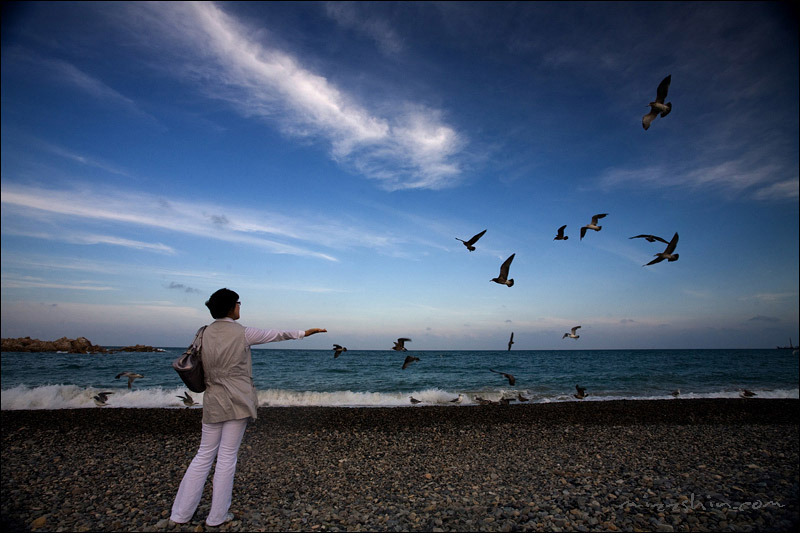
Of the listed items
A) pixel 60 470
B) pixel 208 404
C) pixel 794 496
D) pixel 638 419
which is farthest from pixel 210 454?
pixel 638 419

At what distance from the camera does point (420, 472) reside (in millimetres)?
7527

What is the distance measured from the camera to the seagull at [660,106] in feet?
23.0

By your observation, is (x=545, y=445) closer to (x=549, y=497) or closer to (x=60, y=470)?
(x=549, y=497)

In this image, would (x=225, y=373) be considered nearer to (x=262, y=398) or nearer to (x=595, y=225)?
(x=595, y=225)

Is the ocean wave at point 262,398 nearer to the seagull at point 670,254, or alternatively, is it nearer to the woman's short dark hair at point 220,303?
the seagull at point 670,254

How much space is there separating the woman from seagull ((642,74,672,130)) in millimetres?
6761

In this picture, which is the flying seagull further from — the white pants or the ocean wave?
the white pants

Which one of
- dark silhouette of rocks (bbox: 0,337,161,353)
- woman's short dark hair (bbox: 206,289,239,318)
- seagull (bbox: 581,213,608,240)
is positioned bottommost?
dark silhouette of rocks (bbox: 0,337,161,353)

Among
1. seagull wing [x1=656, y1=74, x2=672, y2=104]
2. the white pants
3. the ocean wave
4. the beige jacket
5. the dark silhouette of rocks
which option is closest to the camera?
the beige jacket

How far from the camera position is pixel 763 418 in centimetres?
1341

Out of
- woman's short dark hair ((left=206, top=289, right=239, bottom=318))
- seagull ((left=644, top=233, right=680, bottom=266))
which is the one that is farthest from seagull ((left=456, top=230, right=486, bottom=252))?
woman's short dark hair ((left=206, top=289, right=239, bottom=318))

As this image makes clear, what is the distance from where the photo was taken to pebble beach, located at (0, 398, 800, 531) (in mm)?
5477

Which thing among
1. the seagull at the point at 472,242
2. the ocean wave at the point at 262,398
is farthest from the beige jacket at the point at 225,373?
the ocean wave at the point at 262,398

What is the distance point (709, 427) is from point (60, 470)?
16.2 meters
